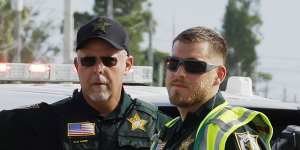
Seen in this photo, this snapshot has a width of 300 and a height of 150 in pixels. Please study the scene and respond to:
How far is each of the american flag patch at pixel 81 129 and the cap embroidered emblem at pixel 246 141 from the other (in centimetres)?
85

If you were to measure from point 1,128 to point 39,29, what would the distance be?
32.4 metres

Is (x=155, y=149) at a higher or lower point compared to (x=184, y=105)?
lower

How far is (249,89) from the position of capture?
11.9 feet

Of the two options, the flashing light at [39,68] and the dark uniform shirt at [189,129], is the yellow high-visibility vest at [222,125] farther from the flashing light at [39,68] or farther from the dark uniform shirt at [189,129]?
the flashing light at [39,68]

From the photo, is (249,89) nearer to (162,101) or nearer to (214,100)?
(162,101)

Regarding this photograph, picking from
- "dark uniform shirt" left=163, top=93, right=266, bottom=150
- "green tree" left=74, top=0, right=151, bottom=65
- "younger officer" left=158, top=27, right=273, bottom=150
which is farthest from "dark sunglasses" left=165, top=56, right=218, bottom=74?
"green tree" left=74, top=0, right=151, bottom=65

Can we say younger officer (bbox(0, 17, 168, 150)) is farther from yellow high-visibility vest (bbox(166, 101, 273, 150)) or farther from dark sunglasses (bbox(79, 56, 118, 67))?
yellow high-visibility vest (bbox(166, 101, 273, 150))

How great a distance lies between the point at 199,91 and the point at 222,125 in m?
0.21

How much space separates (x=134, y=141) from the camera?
111 inches

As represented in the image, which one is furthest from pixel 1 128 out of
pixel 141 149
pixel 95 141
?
pixel 141 149

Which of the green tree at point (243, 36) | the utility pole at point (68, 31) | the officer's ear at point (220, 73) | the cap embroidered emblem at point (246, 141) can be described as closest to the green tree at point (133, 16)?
the green tree at point (243, 36)

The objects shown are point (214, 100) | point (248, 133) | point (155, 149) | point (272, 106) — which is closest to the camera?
point (248, 133)

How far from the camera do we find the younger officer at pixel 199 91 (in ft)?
7.27

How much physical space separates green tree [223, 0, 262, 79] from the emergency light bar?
51.0 m
